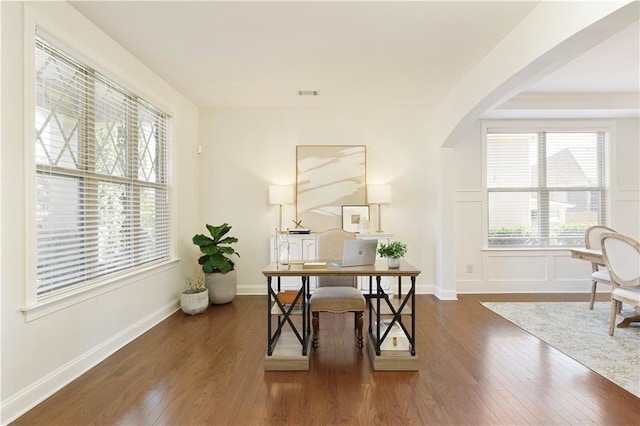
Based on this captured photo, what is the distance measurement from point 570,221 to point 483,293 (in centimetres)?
178

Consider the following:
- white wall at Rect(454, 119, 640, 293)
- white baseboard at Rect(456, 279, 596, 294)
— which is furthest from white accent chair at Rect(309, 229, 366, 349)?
white baseboard at Rect(456, 279, 596, 294)

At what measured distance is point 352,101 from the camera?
4.32 metres

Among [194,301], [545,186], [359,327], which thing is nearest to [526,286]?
[545,186]

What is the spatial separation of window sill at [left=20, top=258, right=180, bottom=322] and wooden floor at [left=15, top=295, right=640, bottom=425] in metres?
0.57

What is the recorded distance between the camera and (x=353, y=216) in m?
4.57

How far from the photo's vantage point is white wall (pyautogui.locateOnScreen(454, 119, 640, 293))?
470cm

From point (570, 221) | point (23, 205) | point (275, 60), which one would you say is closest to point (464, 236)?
point (570, 221)

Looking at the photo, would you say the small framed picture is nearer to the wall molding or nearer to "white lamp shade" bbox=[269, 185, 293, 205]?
"white lamp shade" bbox=[269, 185, 293, 205]

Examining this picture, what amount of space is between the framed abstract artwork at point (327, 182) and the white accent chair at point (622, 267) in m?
2.76

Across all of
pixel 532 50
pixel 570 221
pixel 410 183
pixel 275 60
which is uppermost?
pixel 275 60

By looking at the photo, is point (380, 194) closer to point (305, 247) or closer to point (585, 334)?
point (305, 247)

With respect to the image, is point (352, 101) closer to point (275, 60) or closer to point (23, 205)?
point (275, 60)

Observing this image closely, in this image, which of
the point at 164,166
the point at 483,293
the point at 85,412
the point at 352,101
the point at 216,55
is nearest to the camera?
the point at 85,412

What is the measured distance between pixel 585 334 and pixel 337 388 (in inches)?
106
